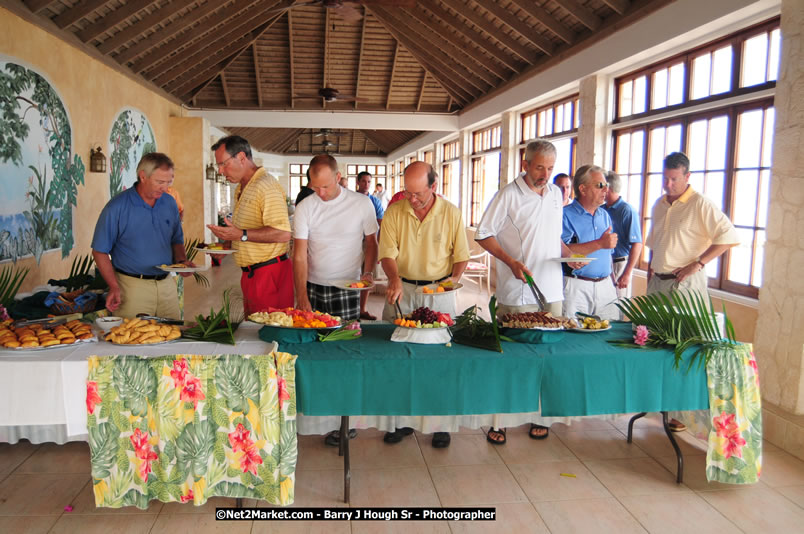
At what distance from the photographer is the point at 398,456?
3100 mm

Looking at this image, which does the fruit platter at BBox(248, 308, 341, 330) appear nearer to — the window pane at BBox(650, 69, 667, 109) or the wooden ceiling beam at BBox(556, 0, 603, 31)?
the window pane at BBox(650, 69, 667, 109)

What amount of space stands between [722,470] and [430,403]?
1.34 meters

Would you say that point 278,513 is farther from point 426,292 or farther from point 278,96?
point 278,96

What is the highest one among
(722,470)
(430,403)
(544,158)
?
(544,158)

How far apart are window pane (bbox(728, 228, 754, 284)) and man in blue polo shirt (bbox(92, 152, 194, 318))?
12.7ft

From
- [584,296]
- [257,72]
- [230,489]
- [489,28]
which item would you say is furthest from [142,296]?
[257,72]

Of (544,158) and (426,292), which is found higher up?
(544,158)

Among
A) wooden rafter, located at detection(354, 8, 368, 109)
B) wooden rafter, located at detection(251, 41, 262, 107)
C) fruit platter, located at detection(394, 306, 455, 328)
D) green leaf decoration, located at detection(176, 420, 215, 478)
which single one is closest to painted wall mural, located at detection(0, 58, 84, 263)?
green leaf decoration, located at detection(176, 420, 215, 478)

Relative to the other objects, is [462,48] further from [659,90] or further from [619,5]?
[659,90]

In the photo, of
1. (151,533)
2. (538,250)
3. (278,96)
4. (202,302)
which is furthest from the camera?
(278,96)

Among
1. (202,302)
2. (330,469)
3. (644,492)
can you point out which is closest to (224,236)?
(330,469)

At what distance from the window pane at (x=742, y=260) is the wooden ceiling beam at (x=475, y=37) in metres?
4.78

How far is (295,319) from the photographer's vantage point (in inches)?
104

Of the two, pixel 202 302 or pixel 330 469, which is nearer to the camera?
pixel 330 469
